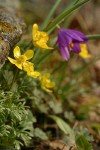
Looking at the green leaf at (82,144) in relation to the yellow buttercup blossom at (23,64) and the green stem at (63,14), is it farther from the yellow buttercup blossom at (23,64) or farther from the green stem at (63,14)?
the green stem at (63,14)

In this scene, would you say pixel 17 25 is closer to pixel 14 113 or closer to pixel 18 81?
pixel 18 81

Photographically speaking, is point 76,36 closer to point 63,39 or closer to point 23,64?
point 63,39

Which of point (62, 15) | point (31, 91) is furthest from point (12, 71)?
point (62, 15)

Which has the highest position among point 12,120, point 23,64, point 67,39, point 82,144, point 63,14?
point 63,14

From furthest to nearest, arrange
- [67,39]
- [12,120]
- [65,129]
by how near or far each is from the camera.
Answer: [65,129] → [67,39] → [12,120]

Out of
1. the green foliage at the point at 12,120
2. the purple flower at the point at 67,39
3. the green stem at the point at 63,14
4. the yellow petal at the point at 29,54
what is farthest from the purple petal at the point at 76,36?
the green foliage at the point at 12,120

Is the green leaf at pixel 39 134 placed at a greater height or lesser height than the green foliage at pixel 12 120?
lesser

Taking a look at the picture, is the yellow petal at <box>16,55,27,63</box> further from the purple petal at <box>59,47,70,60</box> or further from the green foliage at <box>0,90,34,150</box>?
the purple petal at <box>59,47,70,60</box>

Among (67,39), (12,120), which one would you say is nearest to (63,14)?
(67,39)

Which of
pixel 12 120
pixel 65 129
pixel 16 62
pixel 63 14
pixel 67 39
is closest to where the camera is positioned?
pixel 12 120
